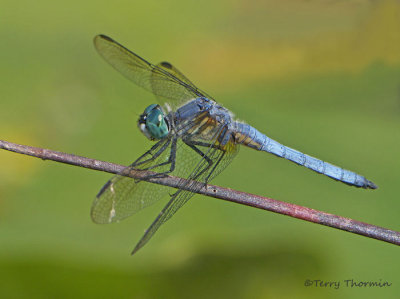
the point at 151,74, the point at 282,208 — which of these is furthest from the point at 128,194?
the point at 151,74

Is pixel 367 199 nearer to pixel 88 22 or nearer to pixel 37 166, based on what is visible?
pixel 37 166

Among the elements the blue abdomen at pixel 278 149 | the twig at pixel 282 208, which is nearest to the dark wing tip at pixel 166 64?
the blue abdomen at pixel 278 149

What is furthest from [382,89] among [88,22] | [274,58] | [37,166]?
[37,166]

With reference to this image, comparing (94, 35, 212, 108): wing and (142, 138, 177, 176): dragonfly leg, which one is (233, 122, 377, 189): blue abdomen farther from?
(142, 138, 177, 176): dragonfly leg

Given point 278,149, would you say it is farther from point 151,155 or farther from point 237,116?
point 151,155

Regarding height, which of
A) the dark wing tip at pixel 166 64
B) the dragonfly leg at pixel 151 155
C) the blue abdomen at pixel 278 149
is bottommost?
the dragonfly leg at pixel 151 155

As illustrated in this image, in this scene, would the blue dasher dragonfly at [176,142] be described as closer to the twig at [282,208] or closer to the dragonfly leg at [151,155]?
the dragonfly leg at [151,155]
